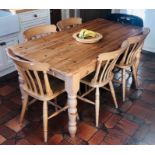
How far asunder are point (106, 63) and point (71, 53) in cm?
33

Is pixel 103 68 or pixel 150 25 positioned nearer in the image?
pixel 103 68

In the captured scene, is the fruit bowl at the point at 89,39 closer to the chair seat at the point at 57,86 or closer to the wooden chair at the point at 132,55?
the wooden chair at the point at 132,55

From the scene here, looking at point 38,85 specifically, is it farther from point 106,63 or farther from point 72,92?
point 106,63

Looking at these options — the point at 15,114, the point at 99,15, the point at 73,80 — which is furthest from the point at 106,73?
the point at 99,15

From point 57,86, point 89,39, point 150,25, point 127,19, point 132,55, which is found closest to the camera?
point 57,86

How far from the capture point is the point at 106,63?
204 cm

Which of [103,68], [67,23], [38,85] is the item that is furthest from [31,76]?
[67,23]

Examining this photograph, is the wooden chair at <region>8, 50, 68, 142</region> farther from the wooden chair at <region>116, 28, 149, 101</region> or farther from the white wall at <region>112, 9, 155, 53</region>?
the white wall at <region>112, 9, 155, 53</region>

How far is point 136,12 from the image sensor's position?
3.89 meters

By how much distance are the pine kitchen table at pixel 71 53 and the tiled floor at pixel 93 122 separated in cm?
19

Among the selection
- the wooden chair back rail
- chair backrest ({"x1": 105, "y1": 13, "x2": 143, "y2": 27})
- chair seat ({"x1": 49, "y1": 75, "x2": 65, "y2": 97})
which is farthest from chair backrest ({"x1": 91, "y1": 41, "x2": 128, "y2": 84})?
chair backrest ({"x1": 105, "y1": 13, "x2": 143, "y2": 27})

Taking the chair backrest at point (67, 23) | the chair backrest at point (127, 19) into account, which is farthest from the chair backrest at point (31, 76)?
the chair backrest at point (127, 19)

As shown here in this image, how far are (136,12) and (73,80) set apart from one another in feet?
8.26
